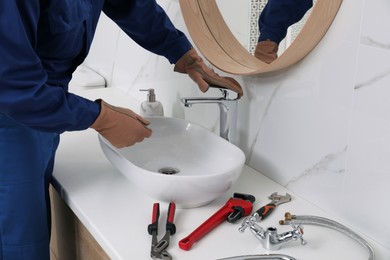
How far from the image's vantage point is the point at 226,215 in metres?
1.21

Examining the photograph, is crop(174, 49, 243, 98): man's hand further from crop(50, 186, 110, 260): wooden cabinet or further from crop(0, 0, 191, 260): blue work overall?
crop(50, 186, 110, 260): wooden cabinet

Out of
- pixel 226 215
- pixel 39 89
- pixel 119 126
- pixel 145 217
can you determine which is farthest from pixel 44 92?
pixel 226 215

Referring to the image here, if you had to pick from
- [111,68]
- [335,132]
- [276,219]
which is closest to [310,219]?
[276,219]

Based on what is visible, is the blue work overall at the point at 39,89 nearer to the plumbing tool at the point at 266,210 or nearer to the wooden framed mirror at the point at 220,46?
the wooden framed mirror at the point at 220,46

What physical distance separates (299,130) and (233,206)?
0.24 meters

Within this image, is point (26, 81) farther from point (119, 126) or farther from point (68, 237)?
point (68, 237)

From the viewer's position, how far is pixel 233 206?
Result: 1.23 meters

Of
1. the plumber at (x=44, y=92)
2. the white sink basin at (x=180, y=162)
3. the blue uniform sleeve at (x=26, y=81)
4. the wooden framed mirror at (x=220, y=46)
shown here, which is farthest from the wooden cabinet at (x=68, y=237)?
the wooden framed mirror at (x=220, y=46)

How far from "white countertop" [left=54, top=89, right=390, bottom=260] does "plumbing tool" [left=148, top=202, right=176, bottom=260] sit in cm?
2

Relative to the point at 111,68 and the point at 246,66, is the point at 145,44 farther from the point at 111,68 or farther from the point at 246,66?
the point at 111,68

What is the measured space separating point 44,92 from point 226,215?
1.56 ft

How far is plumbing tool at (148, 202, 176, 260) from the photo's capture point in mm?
1063

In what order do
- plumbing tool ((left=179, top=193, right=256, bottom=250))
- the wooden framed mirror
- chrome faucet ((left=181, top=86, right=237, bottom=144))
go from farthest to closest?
chrome faucet ((left=181, top=86, right=237, bottom=144)) → the wooden framed mirror → plumbing tool ((left=179, top=193, right=256, bottom=250))

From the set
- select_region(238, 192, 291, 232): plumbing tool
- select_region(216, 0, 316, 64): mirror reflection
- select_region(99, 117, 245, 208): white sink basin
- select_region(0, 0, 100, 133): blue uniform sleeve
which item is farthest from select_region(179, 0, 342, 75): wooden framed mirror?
select_region(0, 0, 100, 133): blue uniform sleeve
